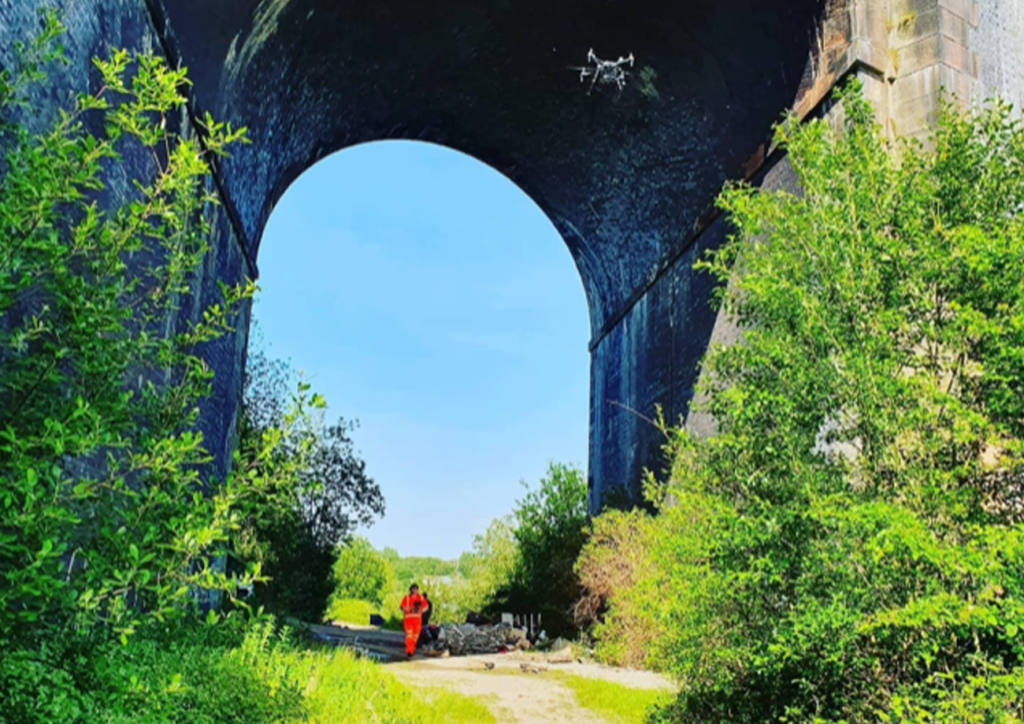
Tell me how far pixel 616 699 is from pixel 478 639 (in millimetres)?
7520

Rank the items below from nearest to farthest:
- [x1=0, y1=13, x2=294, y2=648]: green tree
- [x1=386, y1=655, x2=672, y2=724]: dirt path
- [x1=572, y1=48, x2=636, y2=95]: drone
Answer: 1. [x1=0, y1=13, x2=294, y2=648]: green tree
2. [x1=386, y1=655, x2=672, y2=724]: dirt path
3. [x1=572, y1=48, x2=636, y2=95]: drone

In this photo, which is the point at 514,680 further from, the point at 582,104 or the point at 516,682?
the point at 582,104

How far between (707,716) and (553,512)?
11.6 meters

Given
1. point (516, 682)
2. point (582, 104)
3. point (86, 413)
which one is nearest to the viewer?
point (86, 413)

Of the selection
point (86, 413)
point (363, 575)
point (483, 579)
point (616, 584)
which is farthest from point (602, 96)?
point (363, 575)

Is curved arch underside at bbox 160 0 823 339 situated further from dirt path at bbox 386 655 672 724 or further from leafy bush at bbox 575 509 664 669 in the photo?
dirt path at bbox 386 655 672 724

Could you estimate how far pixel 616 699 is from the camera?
823 cm

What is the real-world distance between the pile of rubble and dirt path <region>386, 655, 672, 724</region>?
4.48 ft

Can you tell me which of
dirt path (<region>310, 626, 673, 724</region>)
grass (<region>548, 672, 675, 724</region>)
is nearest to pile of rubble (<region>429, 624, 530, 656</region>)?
dirt path (<region>310, 626, 673, 724</region>)

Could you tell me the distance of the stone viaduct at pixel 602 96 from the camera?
8828mm

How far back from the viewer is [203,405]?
33.4 feet

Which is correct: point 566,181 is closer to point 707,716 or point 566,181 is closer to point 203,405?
point 203,405

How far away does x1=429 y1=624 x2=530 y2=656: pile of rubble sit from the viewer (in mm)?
14852

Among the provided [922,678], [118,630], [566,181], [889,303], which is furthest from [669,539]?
[566,181]
